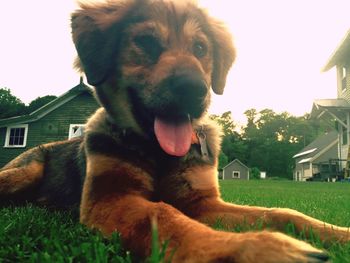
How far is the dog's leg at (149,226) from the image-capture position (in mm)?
1619

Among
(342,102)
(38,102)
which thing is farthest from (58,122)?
(38,102)

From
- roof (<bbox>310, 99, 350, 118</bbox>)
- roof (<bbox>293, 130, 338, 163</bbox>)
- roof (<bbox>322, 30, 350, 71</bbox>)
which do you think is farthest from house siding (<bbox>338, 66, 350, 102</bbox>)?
roof (<bbox>293, 130, 338, 163</bbox>)

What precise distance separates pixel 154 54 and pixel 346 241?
222 centimetres

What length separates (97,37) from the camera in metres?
3.85

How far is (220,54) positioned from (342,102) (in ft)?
87.5

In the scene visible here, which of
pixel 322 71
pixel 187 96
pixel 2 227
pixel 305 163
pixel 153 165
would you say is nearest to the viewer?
pixel 2 227

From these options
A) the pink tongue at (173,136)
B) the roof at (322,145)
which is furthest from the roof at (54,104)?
the roof at (322,145)

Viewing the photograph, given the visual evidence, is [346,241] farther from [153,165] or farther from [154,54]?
[154,54]

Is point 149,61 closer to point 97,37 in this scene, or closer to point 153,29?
point 153,29

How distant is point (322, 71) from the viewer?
103ft

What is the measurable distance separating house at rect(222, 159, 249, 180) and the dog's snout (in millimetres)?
70231

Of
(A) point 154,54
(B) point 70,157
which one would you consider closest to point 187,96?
(A) point 154,54

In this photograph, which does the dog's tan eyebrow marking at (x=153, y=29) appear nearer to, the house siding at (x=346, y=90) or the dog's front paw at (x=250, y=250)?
the dog's front paw at (x=250, y=250)

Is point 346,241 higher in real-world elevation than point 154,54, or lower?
lower
